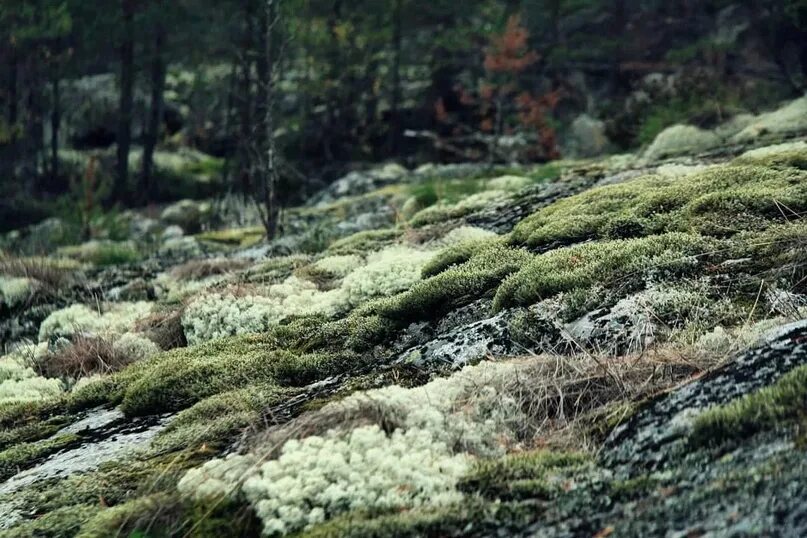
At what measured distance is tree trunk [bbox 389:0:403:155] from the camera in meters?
36.2

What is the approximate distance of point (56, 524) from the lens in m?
4.09

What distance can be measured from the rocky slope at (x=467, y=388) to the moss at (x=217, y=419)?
0.07 ft

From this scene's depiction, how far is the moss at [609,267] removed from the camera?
579cm

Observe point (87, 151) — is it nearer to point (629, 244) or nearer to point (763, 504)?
point (629, 244)

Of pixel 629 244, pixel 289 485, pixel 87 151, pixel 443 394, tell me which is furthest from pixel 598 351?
pixel 87 151

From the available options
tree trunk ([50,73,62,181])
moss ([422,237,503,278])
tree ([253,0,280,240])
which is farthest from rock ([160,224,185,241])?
moss ([422,237,503,278])

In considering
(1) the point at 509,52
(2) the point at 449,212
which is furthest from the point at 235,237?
(1) the point at 509,52

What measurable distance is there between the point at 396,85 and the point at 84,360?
30.9m

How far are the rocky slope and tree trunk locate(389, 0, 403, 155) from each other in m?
27.7

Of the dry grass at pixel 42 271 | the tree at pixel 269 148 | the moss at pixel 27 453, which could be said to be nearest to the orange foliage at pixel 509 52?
the tree at pixel 269 148

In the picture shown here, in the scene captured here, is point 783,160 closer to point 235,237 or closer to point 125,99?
point 235,237

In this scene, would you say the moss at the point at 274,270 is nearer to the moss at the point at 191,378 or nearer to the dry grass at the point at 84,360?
the dry grass at the point at 84,360

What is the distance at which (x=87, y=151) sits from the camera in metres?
39.3

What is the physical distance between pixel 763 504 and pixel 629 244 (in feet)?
12.3
